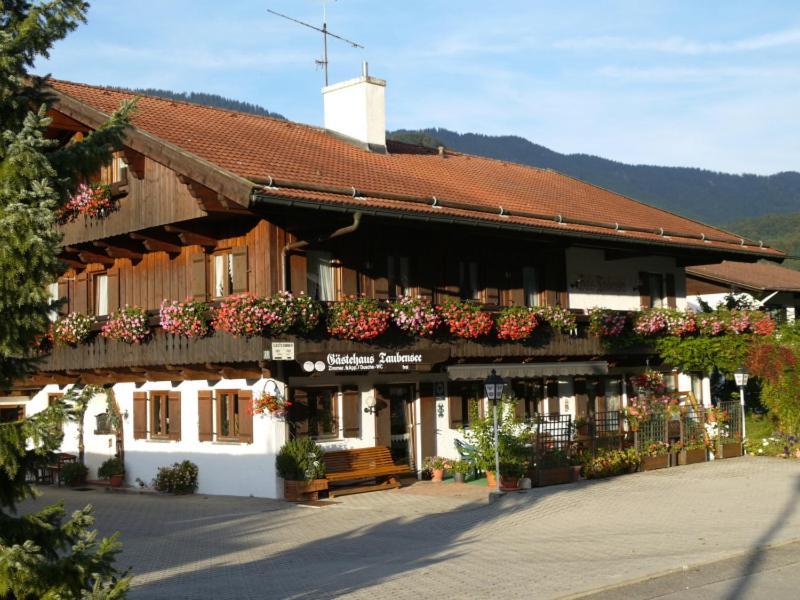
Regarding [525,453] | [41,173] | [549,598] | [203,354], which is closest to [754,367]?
[525,453]

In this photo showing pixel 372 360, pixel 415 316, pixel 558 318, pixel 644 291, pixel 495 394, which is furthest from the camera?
pixel 644 291

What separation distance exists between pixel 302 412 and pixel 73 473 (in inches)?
286

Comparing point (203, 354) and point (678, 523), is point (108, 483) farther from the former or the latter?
point (678, 523)

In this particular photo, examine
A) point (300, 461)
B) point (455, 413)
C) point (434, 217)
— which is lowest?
point (300, 461)

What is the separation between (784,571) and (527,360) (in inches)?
482

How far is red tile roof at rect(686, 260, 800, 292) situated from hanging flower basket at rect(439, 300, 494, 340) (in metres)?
19.4

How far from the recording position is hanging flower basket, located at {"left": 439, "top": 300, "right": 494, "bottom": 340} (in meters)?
20.6

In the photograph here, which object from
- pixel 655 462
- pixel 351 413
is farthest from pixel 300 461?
pixel 655 462

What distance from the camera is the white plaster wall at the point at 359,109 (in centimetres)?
2508

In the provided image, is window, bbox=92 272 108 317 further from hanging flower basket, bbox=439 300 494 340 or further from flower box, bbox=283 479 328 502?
hanging flower basket, bbox=439 300 494 340

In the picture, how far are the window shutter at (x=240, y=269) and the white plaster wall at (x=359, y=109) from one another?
680 centimetres

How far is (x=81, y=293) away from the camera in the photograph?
79.2 feet

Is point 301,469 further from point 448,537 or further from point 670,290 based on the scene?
point 670,290

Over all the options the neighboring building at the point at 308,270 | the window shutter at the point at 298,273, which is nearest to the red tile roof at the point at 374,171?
the neighboring building at the point at 308,270
